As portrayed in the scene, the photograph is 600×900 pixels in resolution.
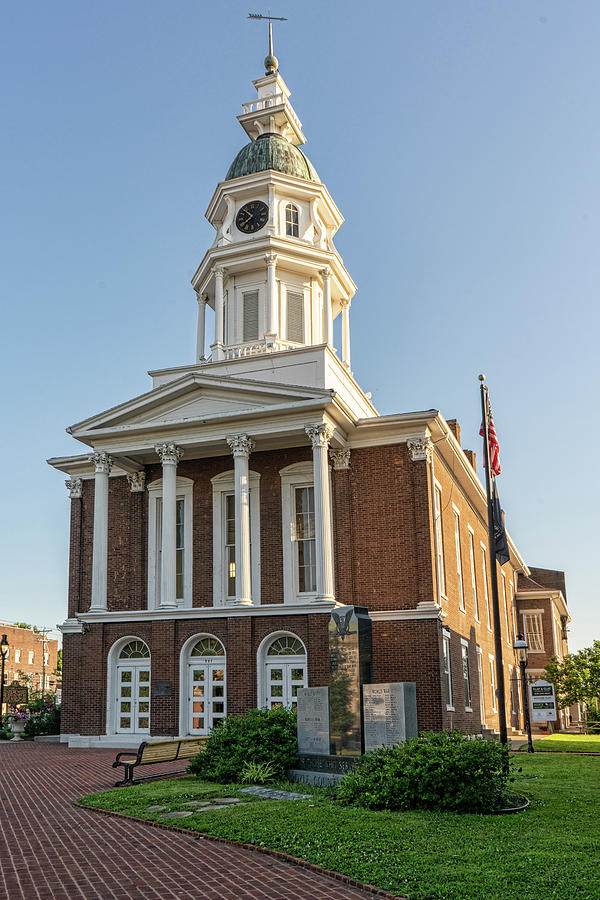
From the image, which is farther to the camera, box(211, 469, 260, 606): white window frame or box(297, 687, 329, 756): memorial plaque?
box(211, 469, 260, 606): white window frame

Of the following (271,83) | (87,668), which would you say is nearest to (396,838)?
(87,668)

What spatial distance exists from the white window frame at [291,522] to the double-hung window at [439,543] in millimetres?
3389

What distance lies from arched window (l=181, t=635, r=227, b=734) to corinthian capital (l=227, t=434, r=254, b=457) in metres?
5.69

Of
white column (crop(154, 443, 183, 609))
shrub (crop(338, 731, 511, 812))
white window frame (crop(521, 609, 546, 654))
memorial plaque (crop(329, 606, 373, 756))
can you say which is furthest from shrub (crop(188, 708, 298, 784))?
white window frame (crop(521, 609, 546, 654))

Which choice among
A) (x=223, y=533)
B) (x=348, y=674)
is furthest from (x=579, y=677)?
(x=348, y=674)

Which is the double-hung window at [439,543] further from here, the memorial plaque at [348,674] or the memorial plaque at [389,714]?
the memorial plaque at [389,714]

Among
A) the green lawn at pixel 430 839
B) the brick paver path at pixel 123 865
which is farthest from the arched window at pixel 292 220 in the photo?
the brick paver path at pixel 123 865

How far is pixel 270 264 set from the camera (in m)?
31.9

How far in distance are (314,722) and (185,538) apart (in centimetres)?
1311

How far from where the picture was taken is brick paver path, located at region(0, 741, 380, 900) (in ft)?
27.9

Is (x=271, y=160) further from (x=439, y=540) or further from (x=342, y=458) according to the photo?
(x=439, y=540)

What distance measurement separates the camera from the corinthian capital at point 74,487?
31.4 metres

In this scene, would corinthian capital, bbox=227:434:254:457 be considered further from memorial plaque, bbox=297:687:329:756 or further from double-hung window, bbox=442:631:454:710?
memorial plaque, bbox=297:687:329:756

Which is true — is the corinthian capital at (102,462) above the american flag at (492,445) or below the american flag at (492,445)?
above
